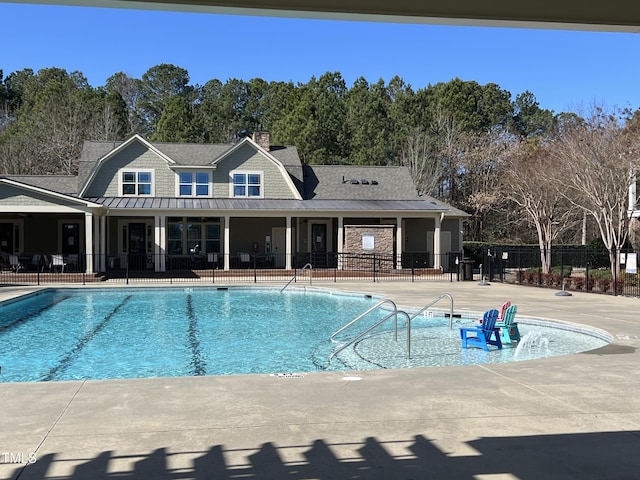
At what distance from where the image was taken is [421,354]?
11.3 metres

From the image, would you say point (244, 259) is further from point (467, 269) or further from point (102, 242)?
point (467, 269)

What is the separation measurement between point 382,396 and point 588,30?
4.08 m

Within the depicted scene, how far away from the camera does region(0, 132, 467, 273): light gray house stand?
29.3 metres

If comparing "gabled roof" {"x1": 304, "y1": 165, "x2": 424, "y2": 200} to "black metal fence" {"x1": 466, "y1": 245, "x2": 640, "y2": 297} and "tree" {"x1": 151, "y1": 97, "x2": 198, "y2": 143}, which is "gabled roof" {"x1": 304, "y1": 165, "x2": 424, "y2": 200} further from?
"tree" {"x1": 151, "y1": 97, "x2": 198, "y2": 143}

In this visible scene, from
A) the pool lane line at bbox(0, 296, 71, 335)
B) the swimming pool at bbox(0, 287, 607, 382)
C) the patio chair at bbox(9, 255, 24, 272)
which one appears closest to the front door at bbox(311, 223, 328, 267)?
the swimming pool at bbox(0, 287, 607, 382)

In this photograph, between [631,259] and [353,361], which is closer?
[353,361]

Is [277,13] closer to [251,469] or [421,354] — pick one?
[251,469]

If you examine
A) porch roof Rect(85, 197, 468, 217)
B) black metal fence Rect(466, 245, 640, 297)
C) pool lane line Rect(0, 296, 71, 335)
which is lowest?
pool lane line Rect(0, 296, 71, 335)

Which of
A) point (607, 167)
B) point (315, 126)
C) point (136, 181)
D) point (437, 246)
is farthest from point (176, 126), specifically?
point (607, 167)

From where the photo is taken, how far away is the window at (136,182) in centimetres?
3055

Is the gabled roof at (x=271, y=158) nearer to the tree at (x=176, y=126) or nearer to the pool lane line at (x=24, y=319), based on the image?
the pool lane line at (x=24, y=319)

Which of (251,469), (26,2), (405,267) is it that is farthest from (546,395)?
(405,267)

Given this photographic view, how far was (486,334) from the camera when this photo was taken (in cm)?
1188

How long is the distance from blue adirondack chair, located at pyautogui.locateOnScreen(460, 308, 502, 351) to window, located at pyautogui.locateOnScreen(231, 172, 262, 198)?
823 inches
